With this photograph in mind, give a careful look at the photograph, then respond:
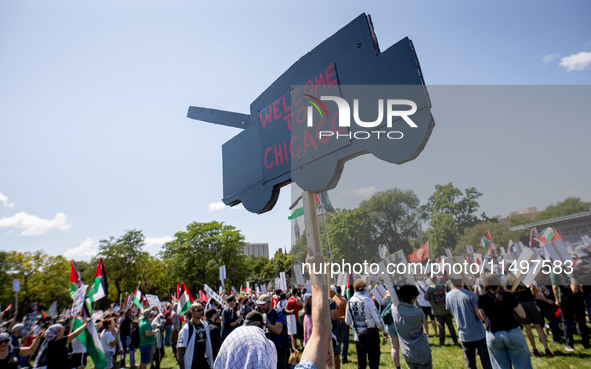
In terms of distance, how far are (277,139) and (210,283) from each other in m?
36.9

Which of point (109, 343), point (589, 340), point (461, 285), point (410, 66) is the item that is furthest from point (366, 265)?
point (109, 343)

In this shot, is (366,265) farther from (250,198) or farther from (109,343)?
(109,343)

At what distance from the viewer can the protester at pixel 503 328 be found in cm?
404

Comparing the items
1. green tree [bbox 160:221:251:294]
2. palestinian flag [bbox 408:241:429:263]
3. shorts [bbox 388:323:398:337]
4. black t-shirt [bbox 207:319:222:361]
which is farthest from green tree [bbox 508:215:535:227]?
A: green tree [bbox 160:221:251:294]

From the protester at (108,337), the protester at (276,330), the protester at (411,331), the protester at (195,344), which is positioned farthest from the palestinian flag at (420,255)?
the protester at (108,337)

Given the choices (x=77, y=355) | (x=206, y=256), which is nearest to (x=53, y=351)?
(x=77, y=355)

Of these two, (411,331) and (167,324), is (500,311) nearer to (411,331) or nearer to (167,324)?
(411,331)

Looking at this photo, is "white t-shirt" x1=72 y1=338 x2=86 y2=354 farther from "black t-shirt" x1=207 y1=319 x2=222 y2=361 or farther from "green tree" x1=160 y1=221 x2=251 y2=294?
"green tree" x1=160 y1=221 x2=251 y2=294

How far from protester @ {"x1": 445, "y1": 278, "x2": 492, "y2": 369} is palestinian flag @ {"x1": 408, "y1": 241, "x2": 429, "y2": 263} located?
3.71 meters

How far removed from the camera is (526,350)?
4.04 m

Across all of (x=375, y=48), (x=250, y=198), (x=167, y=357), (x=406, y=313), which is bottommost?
(x=167, y=357)

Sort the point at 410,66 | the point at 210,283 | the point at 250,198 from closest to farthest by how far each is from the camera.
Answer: the point at 410,66 → the point at 250,198 → the point at 210,283

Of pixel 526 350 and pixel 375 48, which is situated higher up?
pixel 375 48

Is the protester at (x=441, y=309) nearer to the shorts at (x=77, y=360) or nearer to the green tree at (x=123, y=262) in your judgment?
the shorts at (x=77, y=360)
